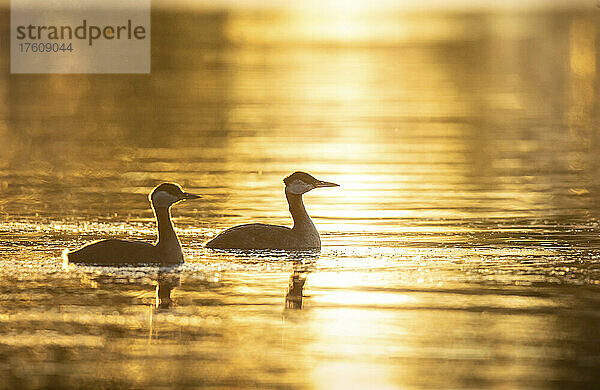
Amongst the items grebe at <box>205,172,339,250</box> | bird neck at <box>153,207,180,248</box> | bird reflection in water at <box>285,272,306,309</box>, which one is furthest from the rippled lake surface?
bird neck at <box>153,207,180,248</box>

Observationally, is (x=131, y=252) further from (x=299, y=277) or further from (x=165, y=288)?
(x=299, y=277)

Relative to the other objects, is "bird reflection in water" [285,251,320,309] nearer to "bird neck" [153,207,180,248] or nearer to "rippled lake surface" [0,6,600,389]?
"rippled lake surface" [0,6,600,389]

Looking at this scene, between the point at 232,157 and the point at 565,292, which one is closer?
the point at 565,292

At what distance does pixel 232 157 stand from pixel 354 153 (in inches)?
95.5

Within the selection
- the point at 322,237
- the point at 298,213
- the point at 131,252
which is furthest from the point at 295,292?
the point at 322,237

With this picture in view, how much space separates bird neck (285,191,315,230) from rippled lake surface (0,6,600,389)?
0.42m

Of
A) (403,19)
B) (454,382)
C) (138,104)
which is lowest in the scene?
(454,382)

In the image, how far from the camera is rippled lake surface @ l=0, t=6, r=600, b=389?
11.7 metres

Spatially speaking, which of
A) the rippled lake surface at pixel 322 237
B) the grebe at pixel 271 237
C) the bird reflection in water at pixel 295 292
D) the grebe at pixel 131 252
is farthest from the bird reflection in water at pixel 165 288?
the grebe at pixel 271 237

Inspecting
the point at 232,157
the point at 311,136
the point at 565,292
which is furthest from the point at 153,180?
the point at 565,292

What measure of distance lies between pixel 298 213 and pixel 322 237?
0.81 meters

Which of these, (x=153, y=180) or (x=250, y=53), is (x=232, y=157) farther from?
(x=250, y=53)

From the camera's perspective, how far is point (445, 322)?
13.0 metres

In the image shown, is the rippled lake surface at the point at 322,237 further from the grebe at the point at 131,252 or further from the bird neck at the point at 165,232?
the bird neck at the point at 165,232
